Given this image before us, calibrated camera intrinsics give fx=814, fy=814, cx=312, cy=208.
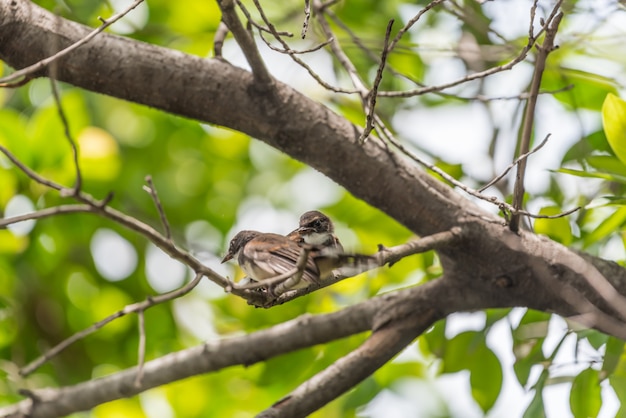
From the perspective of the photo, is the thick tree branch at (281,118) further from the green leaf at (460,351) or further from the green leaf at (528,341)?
the green leaf at (460,351)

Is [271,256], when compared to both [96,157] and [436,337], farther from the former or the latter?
[96,157]

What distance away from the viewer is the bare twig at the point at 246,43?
8.81 feet

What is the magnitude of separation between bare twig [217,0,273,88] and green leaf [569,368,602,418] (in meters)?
1.74

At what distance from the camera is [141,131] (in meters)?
6.61

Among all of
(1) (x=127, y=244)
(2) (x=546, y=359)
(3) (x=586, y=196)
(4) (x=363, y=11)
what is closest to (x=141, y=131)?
(1) (x=127, y=244)

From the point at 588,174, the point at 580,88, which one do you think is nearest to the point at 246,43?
the point at 588,174

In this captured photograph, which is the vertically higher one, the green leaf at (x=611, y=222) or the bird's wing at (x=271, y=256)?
the green leaf at (x=611, y=222)

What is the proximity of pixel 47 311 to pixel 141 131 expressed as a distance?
1.62m

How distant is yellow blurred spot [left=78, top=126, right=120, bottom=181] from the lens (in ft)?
17.7

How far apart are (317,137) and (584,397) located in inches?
59.3

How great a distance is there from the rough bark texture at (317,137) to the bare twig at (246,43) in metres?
0.06

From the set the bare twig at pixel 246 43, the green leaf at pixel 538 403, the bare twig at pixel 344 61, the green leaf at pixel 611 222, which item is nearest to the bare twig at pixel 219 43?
the bare twig at pixel 246 43

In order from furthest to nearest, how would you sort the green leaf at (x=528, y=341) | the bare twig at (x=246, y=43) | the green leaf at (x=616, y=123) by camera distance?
the green leaf at (x=528, y=341), the green leaf at (x=616, y=123), the bare twig at (x=246, y=43)

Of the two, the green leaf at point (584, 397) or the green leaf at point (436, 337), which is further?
the green leaf at point (436, 337)
